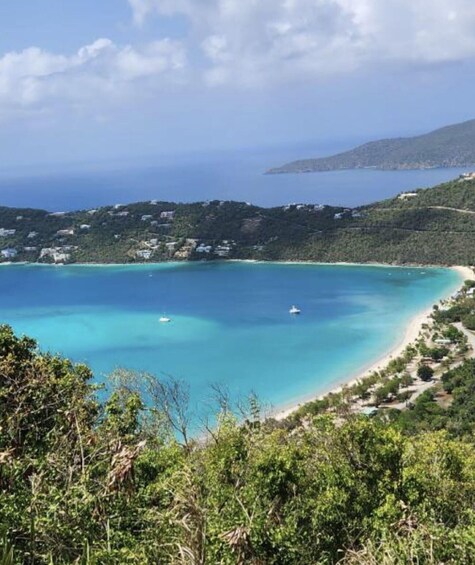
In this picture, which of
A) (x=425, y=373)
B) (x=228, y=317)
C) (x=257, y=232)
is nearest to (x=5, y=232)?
(x=257, y=232)

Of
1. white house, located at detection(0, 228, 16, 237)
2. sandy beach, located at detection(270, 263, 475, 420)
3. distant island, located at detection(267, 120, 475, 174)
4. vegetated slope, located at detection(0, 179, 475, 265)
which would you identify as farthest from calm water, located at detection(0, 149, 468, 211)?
sandy beach, located at detection(270, 263, 475, 420)

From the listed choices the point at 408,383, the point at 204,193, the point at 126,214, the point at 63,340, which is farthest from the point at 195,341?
the point at 204,193

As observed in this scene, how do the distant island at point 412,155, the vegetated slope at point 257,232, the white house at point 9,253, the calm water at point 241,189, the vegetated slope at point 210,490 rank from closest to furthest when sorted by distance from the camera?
the vegetated slope at point 210,490 → the vegetated slope at point 257,232 → the white house at point 9,253 → the calm water at point 241,189 → the distant island at point 412,155

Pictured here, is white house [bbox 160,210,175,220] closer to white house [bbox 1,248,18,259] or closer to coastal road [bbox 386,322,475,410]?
white house [bbox 1,248,18,259]

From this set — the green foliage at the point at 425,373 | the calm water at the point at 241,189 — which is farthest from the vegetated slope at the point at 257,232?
the calm water at the point at 241,189

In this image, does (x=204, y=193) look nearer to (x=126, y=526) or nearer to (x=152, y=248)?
(x=152, y=248)

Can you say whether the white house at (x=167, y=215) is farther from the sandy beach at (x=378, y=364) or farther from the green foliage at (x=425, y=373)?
the green foliage at (x=425, y=373)
